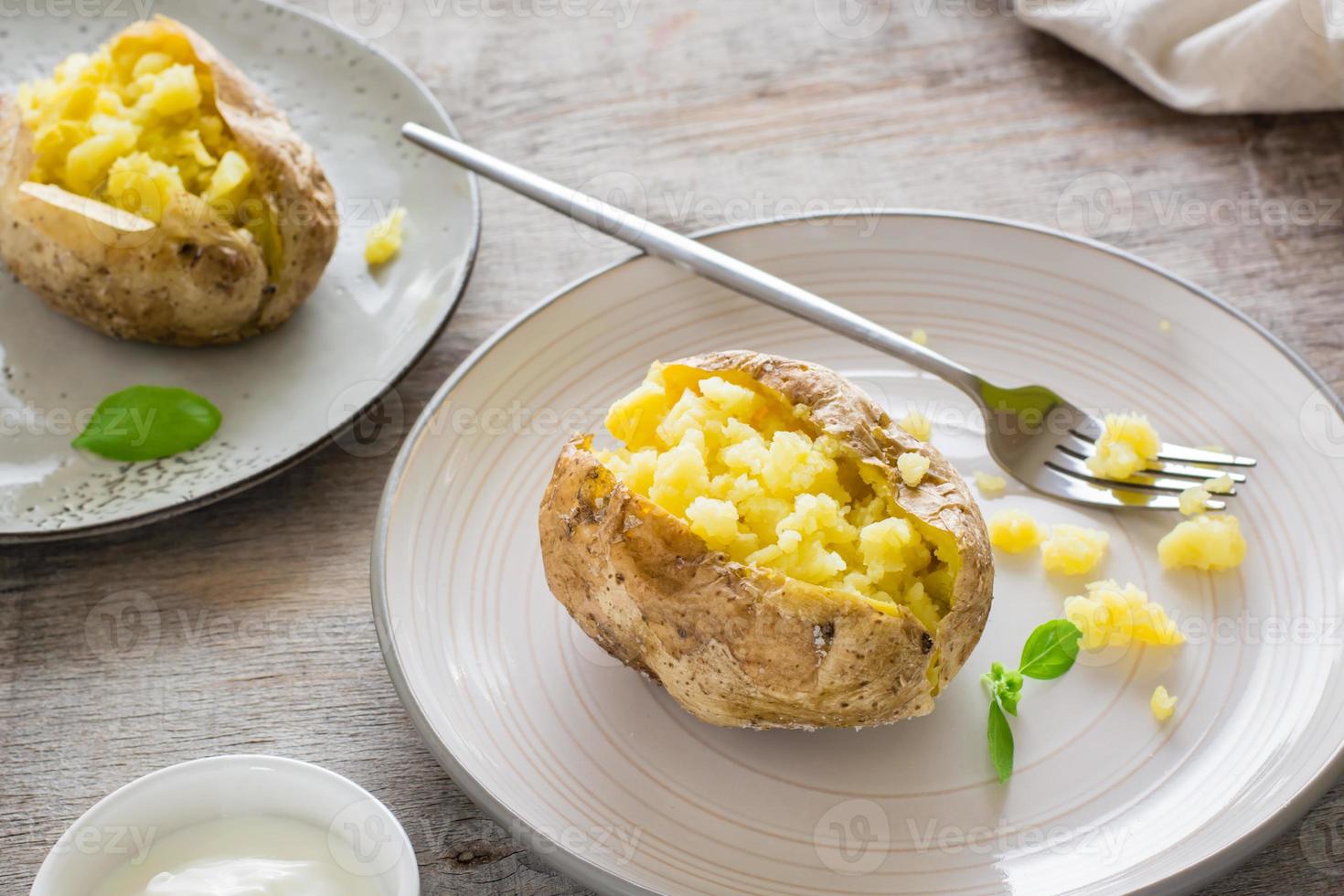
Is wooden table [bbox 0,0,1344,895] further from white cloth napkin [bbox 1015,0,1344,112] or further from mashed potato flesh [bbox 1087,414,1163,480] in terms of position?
mashed potato flesh [bbox 1087,414,1163,480]

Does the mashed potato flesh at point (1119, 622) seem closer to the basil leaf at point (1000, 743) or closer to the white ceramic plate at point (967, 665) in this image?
the white ceramic plate at point (967, 665)

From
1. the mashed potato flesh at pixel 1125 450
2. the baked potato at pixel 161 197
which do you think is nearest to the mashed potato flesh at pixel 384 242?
the baked potato at pixel 161 197

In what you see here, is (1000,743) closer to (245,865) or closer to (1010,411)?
(1010,411)

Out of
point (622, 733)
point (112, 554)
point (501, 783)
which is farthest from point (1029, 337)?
point (112, 554)

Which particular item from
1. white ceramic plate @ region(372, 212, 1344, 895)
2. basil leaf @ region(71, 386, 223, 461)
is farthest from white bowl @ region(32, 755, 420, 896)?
basil leaf @ region(71, 386, 223, 461)

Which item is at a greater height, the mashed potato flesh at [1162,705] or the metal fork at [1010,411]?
the metal fork at [1010,411]

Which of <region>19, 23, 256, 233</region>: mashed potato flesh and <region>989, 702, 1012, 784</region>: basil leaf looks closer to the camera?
<region>989, 702, 1012, 784</region>: basil leaf

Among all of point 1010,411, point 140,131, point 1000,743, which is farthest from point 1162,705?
point 140,131
